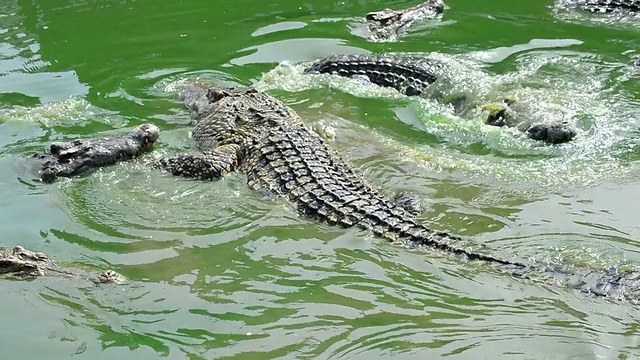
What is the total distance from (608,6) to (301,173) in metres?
6.89

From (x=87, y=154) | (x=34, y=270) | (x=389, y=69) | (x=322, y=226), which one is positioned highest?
(x=389, y=69)

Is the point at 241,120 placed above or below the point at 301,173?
above

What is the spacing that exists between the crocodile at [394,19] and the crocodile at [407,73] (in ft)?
3.52

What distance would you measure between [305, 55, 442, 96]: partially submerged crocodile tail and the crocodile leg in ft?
8.38

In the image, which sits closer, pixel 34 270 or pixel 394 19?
pixel 34 270

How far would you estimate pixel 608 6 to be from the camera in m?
11.5

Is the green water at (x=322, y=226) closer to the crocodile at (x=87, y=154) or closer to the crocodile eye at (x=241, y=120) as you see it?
the crocodile at (x=87, y=154)

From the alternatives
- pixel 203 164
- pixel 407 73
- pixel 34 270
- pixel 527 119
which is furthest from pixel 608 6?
pixel 34 270

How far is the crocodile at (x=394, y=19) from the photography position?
431 inches

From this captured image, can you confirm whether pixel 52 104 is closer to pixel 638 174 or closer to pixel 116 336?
pixel 116 336

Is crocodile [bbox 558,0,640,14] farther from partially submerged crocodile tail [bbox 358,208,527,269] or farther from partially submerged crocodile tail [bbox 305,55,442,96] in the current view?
partially submerged crocodile tail [bbox 358,208,527,269]

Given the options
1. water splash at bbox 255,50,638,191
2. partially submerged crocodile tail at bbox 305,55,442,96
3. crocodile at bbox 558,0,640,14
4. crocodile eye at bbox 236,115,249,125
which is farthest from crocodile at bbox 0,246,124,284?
crocodile at bbox 558,0,640,14

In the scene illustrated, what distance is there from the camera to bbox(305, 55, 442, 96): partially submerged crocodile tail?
30.0ft

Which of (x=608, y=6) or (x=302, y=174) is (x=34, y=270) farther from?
(x=608, y=6)
